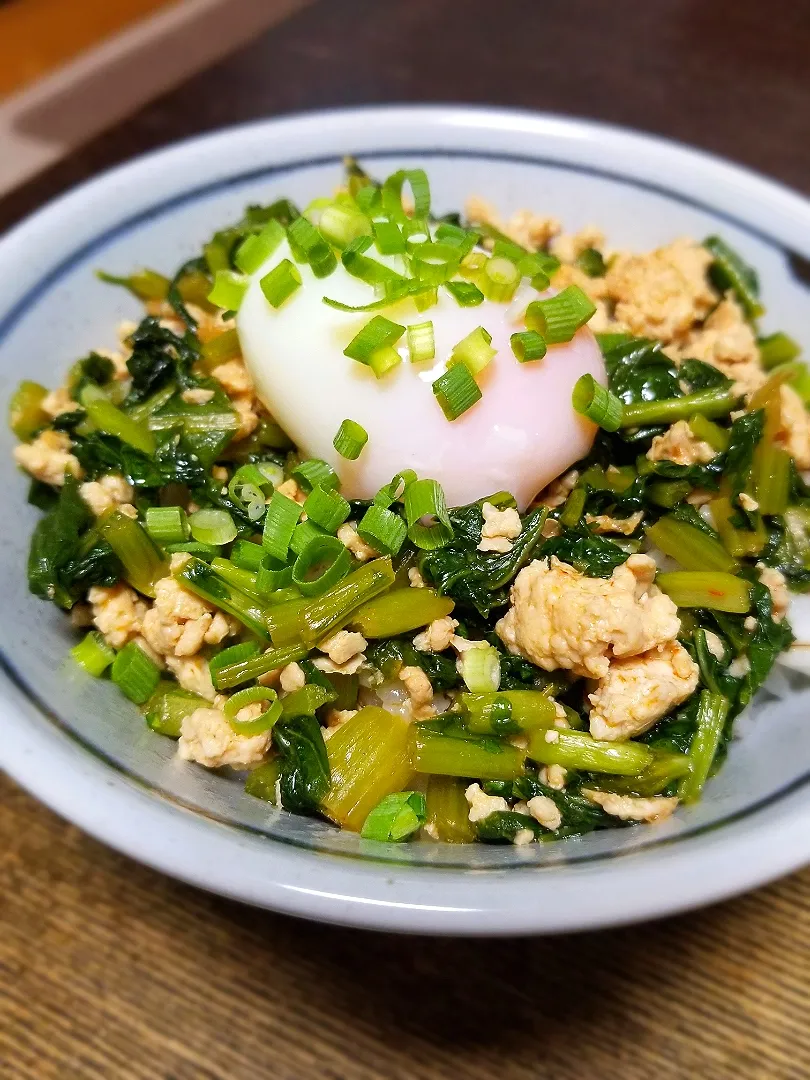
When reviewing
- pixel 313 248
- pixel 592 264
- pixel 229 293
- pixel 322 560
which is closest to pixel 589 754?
pixel 322 560

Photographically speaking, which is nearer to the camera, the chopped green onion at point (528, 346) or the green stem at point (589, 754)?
the green stem at point (589, 754)

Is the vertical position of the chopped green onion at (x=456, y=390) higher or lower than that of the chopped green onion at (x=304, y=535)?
higher

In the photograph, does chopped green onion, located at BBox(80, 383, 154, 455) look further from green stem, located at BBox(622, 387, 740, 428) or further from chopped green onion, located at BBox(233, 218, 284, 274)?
green stem, located at BBox(622, 387, 740, 428)

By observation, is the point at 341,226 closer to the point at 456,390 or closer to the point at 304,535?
the point at 456,390

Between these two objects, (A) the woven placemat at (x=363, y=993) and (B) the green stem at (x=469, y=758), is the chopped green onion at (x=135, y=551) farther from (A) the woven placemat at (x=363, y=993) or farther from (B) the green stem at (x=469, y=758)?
(A) the woven placemat at (x=363, y=993)

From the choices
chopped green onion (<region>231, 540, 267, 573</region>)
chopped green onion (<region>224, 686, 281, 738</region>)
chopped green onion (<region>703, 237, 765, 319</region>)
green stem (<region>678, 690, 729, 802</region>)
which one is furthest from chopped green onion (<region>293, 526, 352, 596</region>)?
chopped green onion (<region>703, 237, 765, 319</region>)

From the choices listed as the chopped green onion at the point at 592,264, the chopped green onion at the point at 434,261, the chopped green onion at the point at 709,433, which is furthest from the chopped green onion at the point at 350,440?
the chopped green onion at the point at 592,264

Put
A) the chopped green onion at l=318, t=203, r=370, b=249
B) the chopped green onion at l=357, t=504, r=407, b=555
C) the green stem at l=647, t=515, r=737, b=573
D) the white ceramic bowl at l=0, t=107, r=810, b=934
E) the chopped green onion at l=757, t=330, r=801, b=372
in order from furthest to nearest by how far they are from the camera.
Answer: the chopped green onion at l=757, t=330, r=801, b=372 → the chopped green onion at l=318, t=203, r=370, b=249 → the green stem at l=647, t=515, r=737, b=573 → the chopped green onion at l=357, t=504, r=407, b=555 → the white ceramic bowl at l=0, t=107, r=810, b=934
